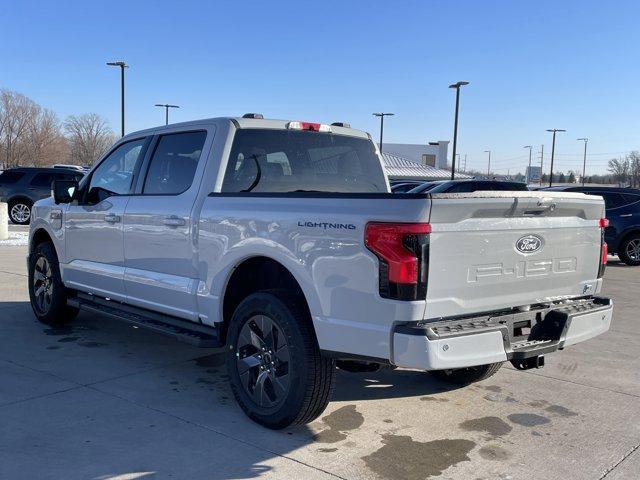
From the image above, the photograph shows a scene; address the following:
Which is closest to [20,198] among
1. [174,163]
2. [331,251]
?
[174,163]

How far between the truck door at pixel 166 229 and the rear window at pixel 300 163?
0.32 m

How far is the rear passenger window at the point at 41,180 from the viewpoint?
63.6 feet

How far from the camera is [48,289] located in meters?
6.70

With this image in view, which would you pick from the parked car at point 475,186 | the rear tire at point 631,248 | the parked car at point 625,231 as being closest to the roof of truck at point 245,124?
the parked car at point 475,186

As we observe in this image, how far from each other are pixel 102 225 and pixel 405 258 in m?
3.39

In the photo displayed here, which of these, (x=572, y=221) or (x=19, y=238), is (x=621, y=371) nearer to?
(x=572, y=221)

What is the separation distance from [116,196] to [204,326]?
169 centimetres

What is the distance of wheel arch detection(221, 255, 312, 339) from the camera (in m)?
4.31

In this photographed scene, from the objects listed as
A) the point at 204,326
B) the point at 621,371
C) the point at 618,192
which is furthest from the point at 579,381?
the point at 618,192

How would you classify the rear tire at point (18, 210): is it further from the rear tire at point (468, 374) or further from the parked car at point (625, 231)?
the rear tire at point (468, 374)

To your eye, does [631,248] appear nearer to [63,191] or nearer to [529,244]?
[529,244]

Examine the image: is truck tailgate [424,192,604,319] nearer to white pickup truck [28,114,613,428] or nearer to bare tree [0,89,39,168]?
white pickup truck [28,114,613,428]

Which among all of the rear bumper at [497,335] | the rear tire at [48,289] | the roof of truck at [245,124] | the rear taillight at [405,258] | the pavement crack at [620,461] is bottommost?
the pavement crack at [620,461]

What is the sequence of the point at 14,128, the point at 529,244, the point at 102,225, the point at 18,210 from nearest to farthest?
1. the point at 529,244
2. the point at 102,225
3. the point at 18,210
4. the point at 14,128
